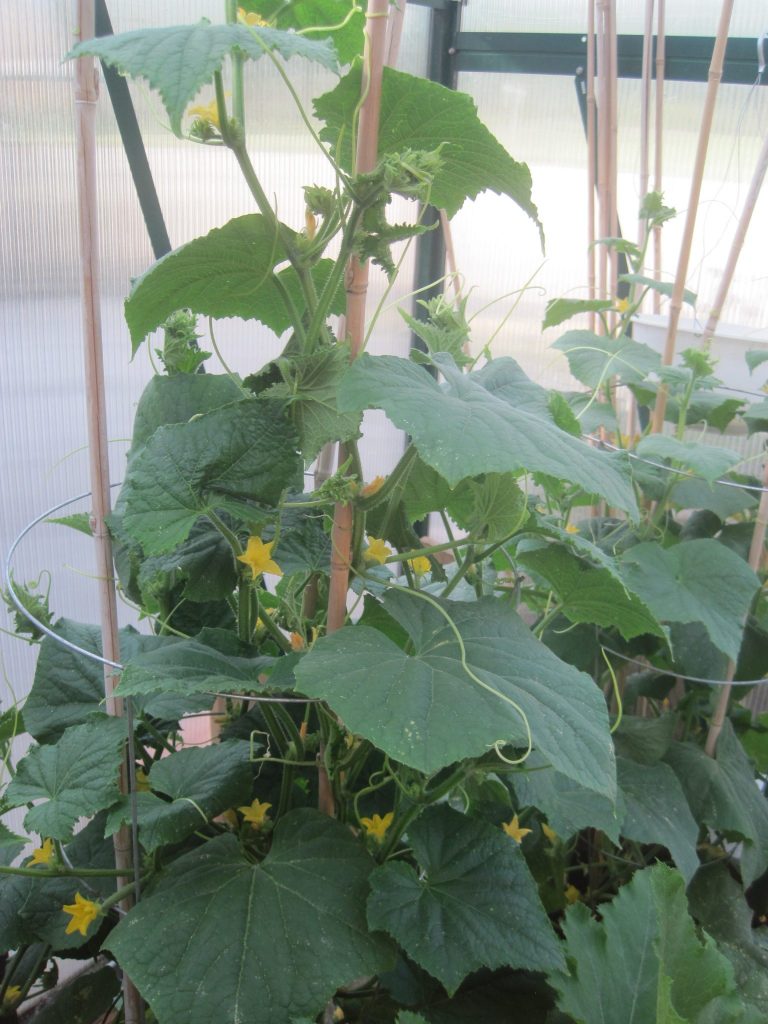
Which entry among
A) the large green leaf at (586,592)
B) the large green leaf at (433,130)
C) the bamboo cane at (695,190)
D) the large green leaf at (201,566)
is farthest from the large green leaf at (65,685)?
the bamboo cane at (695,190)

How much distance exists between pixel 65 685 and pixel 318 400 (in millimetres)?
394

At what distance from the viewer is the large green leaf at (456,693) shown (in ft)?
1.82

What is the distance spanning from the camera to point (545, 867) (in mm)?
1108

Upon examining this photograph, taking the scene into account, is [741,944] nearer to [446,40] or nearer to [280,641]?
[280,641]

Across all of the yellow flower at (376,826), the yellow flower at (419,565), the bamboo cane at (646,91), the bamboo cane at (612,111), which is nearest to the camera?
the yellow flower at (376,826)

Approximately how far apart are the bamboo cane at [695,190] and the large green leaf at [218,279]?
517 mm

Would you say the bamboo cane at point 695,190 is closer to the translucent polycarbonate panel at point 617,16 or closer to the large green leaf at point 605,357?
the large green leaf at point 605,357

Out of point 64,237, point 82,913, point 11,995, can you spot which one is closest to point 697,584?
point 82,913

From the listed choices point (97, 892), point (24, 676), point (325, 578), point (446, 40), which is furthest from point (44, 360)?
point (446, 40)

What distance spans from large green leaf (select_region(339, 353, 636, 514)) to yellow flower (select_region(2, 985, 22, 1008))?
2.39ft

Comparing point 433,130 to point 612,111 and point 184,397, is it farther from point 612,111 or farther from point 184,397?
point 612,111

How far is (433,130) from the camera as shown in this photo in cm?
66

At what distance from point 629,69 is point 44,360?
1.14m

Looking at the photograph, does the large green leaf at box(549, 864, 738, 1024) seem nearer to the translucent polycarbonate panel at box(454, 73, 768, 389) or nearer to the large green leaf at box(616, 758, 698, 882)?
the large green leaf at box(616, 758, 698, 882)
